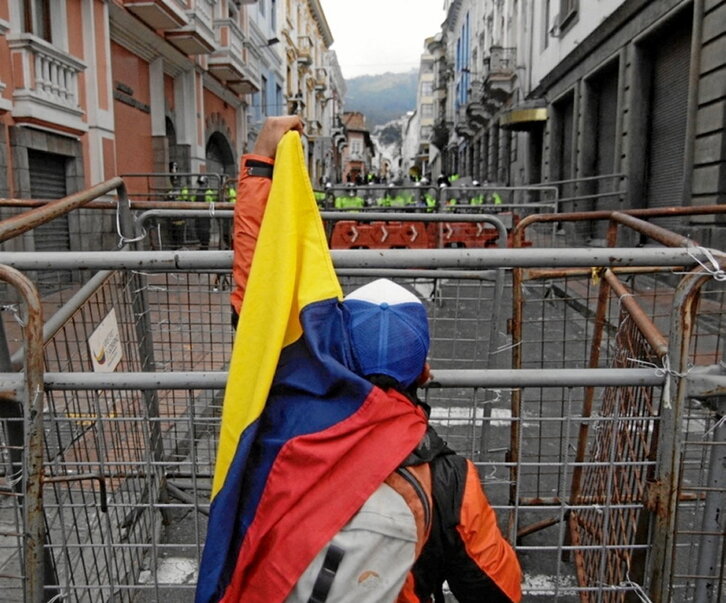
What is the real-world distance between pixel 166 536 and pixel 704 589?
8.19ft

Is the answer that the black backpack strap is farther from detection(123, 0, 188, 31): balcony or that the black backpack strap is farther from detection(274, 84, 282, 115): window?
detection(274, 84, 282, 115): window

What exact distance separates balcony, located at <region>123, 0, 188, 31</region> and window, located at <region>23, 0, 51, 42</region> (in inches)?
127

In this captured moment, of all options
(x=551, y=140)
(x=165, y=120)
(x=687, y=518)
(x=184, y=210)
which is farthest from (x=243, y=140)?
(x=687, y=518)

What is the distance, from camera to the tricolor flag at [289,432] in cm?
132

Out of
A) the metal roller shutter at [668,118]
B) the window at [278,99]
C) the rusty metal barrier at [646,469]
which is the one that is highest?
the window at [278,99]

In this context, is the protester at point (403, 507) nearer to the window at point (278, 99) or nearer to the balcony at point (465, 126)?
the window at point (278, 99)

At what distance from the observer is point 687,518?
3.38 meters

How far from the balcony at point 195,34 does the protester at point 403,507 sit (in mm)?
16612

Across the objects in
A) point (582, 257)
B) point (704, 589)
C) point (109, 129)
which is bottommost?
point (704, 589)

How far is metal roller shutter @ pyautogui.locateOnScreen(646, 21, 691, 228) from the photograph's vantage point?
10.8 metres

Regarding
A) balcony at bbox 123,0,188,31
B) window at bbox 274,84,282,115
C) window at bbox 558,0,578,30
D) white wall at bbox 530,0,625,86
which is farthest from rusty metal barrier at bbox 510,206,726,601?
window at bbox 274,84,282,115

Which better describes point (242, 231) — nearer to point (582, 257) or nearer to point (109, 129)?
point (582, 257)

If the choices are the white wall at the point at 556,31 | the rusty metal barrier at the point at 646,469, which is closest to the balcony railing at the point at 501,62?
the white wall at the point at 556,31

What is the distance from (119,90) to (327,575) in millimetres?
14880
